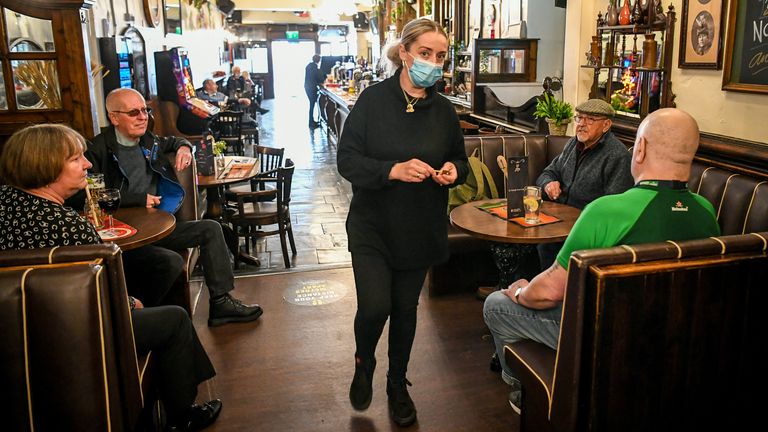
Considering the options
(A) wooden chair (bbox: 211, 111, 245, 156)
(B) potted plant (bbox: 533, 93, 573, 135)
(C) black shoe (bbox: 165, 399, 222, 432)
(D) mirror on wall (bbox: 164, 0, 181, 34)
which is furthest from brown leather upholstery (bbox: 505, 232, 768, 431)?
(D) mirror on wall (bbox: 164, 0, 181, 34)

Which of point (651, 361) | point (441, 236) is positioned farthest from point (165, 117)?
point (651, 361)

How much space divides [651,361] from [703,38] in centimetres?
250

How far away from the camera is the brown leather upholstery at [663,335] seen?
1.64 m

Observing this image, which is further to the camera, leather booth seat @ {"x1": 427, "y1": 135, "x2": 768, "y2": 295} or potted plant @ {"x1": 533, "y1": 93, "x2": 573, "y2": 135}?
potted plant @ {"x1": 533, "y1": 93, "x2": 573, "y2": 135}

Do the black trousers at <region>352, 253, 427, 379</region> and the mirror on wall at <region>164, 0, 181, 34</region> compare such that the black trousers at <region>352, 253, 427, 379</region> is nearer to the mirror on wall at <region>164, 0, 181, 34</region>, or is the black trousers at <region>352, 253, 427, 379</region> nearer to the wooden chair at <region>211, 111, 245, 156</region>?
the wooden chair at <region>211, 111, 245, 156</region>

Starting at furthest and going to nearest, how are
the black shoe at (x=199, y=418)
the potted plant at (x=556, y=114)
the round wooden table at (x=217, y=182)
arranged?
the potted plant at (x=556, y=114) < the round wooden table at (x=217, y=182) < the black shoe at (x=199, y=418)

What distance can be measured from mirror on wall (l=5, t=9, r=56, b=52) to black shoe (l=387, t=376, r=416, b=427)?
10.3 ft

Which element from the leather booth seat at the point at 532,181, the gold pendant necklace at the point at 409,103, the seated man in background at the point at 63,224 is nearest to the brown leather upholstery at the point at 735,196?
the leather booth seat at the point at 532,181

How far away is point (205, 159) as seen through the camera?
460 centimetres

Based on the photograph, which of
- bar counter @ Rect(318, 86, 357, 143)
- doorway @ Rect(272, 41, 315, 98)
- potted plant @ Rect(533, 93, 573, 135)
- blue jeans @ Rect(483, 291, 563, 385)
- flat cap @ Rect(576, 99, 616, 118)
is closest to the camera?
blue jeans @ Rect(483, 291, 563, 385)

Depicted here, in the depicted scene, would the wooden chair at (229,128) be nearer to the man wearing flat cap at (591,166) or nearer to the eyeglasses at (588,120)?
the man wearing flat cap at (591,166)

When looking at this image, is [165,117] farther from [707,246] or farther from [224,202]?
[707,246]

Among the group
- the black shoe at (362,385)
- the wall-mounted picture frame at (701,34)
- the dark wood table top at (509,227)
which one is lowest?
the black shoe at (362,385)

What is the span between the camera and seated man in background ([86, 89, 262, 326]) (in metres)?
3.07
